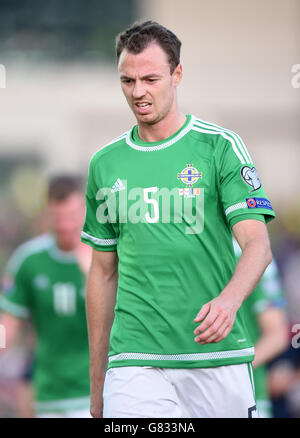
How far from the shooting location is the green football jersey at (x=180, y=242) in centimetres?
410

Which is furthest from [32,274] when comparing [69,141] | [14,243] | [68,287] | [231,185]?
[69,141]

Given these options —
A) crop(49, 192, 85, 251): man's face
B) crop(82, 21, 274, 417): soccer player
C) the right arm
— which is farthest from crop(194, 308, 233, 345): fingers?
crop(49, 192, 85, 251): man's face

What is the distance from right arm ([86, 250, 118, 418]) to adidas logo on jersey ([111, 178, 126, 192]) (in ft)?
1.17

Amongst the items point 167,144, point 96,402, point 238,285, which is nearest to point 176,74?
point 167,144

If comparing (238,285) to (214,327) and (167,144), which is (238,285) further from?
(167,144)

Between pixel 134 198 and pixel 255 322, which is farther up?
pixel 134 198

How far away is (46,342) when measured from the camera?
685cm

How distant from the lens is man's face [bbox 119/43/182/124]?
13.7 ft

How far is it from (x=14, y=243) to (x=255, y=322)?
422 inches

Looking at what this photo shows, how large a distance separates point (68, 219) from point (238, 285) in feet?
11.3

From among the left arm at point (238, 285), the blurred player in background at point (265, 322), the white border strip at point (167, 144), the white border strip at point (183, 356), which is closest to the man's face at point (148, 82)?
the white border strip at point (167, 144)

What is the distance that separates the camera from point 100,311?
14.7ft

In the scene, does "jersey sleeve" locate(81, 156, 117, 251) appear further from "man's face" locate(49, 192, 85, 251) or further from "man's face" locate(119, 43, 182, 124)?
"man's face" locate(49, 192, 85, 251)

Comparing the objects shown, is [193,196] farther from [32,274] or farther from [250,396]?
[32,274]
